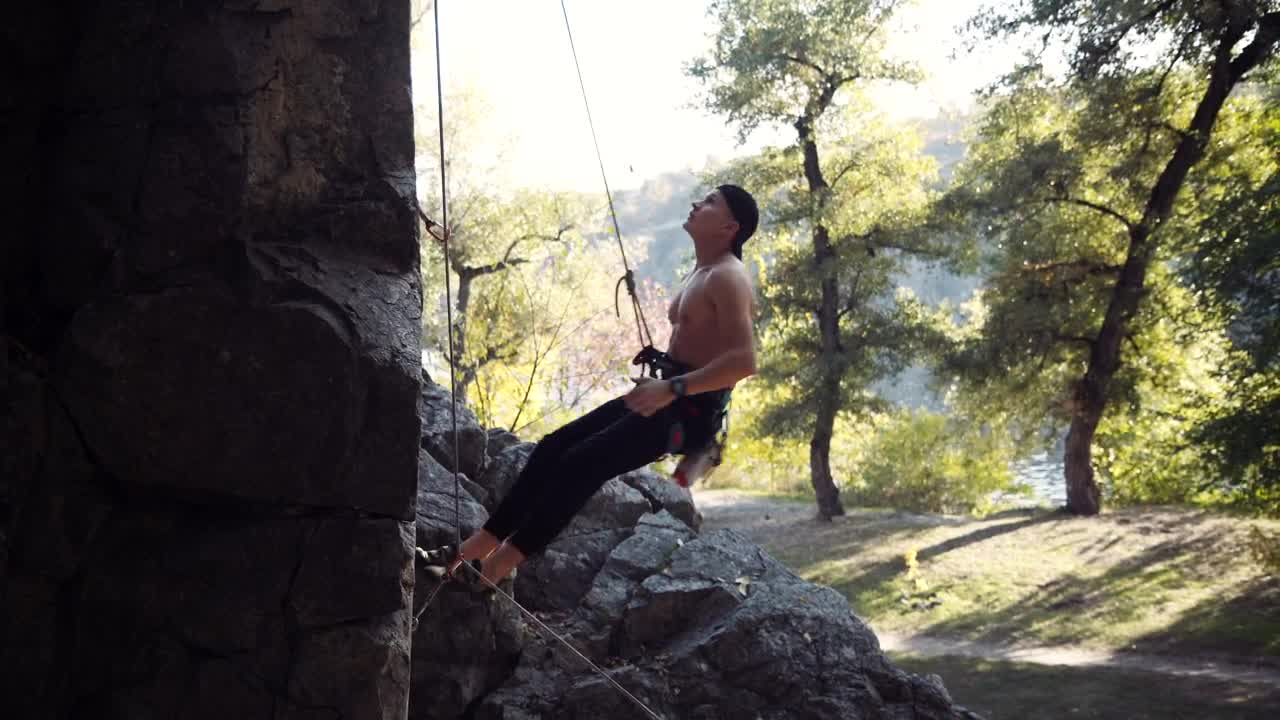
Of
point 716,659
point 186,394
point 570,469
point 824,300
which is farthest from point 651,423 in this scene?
point 824,300

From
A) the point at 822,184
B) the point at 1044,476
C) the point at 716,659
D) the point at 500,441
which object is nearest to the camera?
the point at 716,659

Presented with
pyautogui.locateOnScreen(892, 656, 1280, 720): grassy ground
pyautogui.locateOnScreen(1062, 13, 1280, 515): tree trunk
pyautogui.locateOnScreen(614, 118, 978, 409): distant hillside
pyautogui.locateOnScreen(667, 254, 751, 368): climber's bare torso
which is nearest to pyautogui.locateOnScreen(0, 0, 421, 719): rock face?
pyautogui.locateOnScreen(667, 254, 751, 368): climber's bare torso

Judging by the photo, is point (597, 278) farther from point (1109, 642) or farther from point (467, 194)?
point (1109, 642)

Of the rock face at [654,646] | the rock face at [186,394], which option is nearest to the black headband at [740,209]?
the rock face at [186,394]

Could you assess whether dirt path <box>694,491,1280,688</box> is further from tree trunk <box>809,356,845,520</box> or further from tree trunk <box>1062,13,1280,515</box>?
tree trunk <box>1062,13,1280,515</box>

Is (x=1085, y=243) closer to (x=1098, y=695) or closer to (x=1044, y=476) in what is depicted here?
(x=1098, y=695)

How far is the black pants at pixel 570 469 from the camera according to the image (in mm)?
4066

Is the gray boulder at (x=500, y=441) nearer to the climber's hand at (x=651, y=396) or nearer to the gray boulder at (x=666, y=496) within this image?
the gray boulder at (x=666, y=496)

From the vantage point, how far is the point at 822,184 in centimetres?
1510

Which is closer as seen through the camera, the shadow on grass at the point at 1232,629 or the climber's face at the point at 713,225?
the climber's face at the point at 713,225

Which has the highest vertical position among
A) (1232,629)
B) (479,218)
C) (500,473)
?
(479,218)

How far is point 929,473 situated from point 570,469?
51.5 feet

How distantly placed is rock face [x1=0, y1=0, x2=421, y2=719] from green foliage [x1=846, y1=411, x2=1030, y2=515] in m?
15.7

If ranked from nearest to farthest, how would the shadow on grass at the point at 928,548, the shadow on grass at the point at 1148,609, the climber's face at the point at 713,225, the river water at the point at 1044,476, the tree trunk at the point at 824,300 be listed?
1. the climber's face at the point at 713,225
2. the shadow on grass at the point at 1148,609
3. the shadow on grass at the point at 928,548
4. the tree trunk at the point at 824,300
5. the river water at the point at 1044,476
